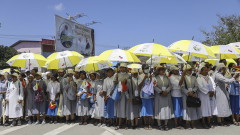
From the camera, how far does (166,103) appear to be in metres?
6.82

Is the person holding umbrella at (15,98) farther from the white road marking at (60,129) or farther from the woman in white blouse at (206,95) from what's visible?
the woman in white blouse at (206,95)

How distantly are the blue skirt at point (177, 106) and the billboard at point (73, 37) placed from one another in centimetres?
1609

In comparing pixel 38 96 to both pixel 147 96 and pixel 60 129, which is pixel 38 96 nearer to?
pixel 60 129

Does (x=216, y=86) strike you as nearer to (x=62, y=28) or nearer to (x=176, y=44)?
(x=176, y=44)

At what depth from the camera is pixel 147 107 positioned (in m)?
6.91

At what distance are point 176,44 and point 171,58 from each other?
889mm

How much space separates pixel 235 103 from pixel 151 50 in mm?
3127

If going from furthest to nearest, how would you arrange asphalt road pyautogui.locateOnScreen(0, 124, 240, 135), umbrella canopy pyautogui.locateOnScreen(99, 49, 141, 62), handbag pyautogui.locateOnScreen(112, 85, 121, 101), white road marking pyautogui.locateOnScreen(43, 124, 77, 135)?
1. handbag pyautogui.locateOnScreen(112, 85, 121, 101)
2. white road marking pyautogui.locateOnScreen(43, 124, 77, 135)
3. umbrella canopy pyautogui.locateOnScreen(99, 49, 141, 62)
4. asphalt road pyautogui.locateOnScreen(0, 124, 240, 135)

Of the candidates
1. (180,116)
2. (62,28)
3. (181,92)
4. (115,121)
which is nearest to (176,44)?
(181,92)

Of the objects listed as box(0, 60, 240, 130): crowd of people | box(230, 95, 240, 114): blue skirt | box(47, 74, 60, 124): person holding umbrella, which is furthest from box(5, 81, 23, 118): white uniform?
box(230, 95, 240, 114): blue skirt

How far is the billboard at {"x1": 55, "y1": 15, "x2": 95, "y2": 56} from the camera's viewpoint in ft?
70.9

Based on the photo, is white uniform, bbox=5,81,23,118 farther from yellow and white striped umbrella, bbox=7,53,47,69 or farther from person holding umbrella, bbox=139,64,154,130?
person holding umbrella, bbox=139,64,154,130

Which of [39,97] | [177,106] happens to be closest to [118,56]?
[177,106]

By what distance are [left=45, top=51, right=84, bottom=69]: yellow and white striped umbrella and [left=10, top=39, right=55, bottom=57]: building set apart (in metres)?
23.2
